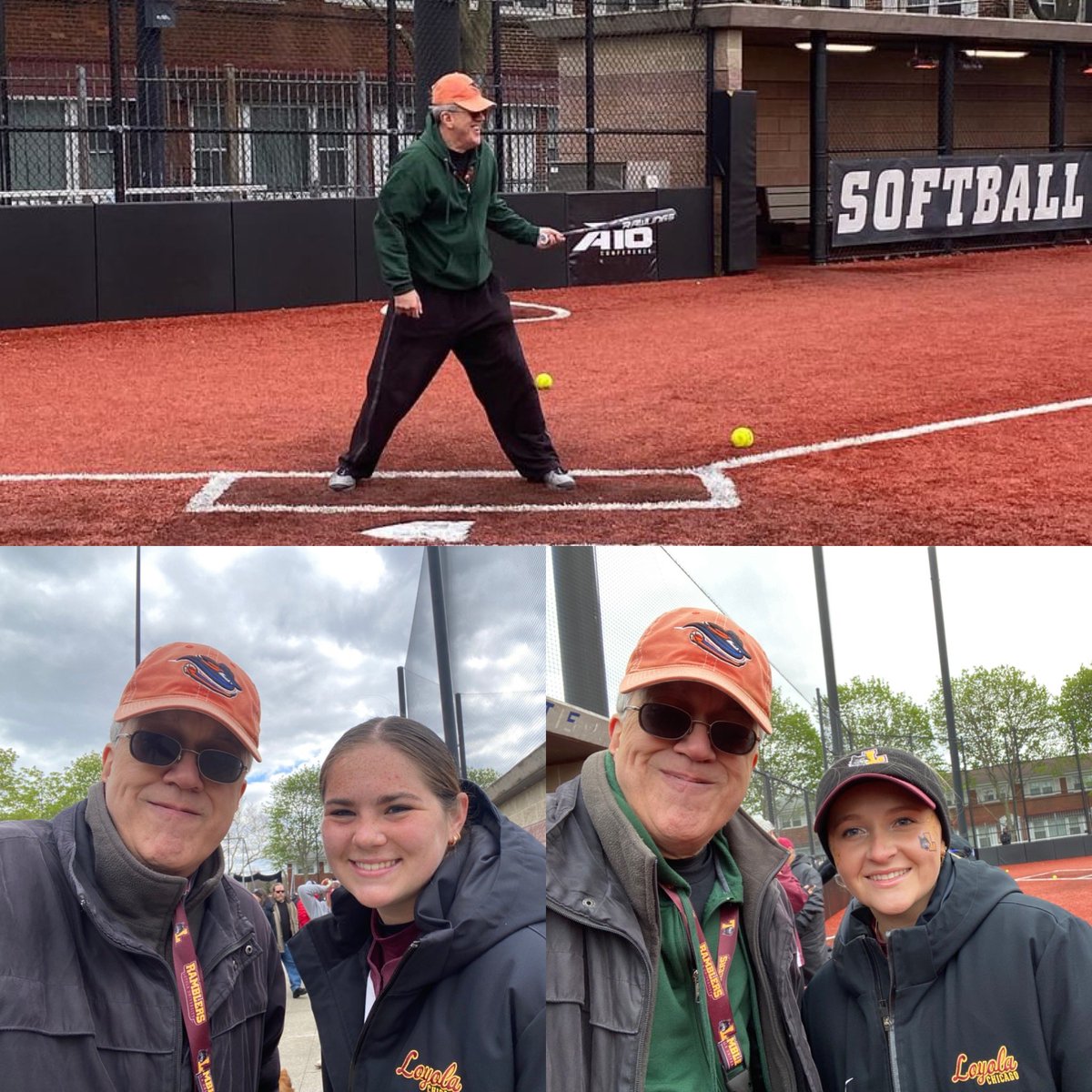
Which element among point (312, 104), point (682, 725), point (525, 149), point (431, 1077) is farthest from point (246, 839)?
point (312, 104)

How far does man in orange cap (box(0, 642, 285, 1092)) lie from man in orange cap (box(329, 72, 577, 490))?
17.7ft

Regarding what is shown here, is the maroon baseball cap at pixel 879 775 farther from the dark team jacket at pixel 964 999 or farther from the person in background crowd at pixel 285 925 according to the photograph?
the person in background crowd at pixel 285 925

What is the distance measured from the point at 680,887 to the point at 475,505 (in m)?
5.38

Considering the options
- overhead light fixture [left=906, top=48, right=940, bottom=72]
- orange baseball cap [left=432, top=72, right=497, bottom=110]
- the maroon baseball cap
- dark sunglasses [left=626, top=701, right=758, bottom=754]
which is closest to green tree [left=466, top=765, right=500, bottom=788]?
dark sunglasses [left=626, top=701, right=758, bottom=754]

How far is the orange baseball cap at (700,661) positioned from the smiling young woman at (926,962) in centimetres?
28

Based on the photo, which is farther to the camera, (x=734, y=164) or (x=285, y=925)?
(x=734, y=164)

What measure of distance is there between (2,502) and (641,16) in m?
16.3

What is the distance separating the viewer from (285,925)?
5.02 feet

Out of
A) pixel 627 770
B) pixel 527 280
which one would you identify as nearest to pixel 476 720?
pixel 627 770

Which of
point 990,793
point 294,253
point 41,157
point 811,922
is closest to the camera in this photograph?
point 811,922

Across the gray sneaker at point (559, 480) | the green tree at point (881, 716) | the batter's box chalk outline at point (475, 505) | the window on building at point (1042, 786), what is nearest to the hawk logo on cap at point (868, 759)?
the green tree at point (881, 716)

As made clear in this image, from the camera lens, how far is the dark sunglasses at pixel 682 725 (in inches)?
71.2

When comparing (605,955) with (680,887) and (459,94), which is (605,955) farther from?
(459,94)

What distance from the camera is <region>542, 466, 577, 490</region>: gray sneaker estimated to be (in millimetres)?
7523
